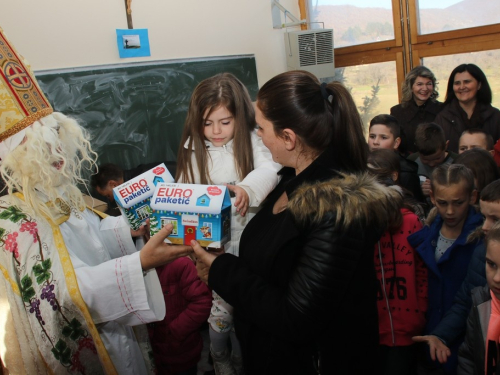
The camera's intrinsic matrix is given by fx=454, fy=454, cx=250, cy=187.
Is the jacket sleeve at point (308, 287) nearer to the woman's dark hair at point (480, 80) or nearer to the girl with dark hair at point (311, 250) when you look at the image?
the girl with dark hair at point (311, 250)

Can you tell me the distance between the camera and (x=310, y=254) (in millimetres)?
1229

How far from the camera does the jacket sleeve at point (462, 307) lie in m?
1.91

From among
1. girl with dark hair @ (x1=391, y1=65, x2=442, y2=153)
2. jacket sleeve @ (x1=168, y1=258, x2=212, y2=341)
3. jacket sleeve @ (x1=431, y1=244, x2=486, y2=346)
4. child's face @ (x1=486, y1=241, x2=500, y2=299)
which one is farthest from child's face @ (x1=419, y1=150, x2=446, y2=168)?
jacket sleeve @ (x1=168, y1=258, x2=212, y2=341)

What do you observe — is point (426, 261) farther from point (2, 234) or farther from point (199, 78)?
point (199, 78)

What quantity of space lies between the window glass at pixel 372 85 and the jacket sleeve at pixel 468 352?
410 cm

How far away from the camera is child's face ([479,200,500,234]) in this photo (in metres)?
1.98

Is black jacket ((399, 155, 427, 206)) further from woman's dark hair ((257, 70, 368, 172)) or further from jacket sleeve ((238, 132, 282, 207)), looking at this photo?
woman's dark hair ((257, 70, 368, 172))

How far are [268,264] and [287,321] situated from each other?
177 mm

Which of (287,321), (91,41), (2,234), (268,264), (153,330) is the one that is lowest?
(153,330)

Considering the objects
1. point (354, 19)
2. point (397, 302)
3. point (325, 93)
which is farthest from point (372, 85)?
point (325, 93)

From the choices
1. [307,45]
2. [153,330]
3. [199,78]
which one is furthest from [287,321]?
[307,45]

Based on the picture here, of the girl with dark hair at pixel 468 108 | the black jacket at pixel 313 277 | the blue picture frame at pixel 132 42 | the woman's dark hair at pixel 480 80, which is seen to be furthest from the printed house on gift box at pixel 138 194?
the woman's dark hair at pixel 480 80

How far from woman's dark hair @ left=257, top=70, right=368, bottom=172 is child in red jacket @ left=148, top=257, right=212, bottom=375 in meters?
1.17

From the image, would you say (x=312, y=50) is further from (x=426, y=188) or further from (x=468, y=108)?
(x=426, y=188)
